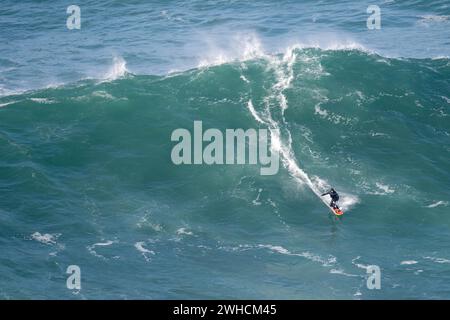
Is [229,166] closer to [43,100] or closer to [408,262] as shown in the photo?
[408,262]

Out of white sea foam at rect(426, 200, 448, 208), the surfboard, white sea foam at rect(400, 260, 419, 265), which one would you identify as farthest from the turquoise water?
the surfboard

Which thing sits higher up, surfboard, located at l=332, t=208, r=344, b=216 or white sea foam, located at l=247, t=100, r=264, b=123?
white sea foam, located at l=247, t=100, r=264, b=123

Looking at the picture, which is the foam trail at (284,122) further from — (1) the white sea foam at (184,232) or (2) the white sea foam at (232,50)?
(1) the white sea foam at (184,232)

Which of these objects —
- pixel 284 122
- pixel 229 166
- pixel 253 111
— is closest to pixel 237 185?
pixel 229 166

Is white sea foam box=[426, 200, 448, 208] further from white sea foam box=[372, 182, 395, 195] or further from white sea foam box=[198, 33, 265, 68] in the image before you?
white sea foam box=[198, 33, 265, 68]

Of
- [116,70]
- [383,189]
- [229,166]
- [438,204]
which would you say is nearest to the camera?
[438,204]

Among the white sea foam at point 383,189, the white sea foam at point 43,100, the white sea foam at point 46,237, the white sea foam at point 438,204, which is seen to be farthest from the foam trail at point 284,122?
the white sea foam at point 46,237
